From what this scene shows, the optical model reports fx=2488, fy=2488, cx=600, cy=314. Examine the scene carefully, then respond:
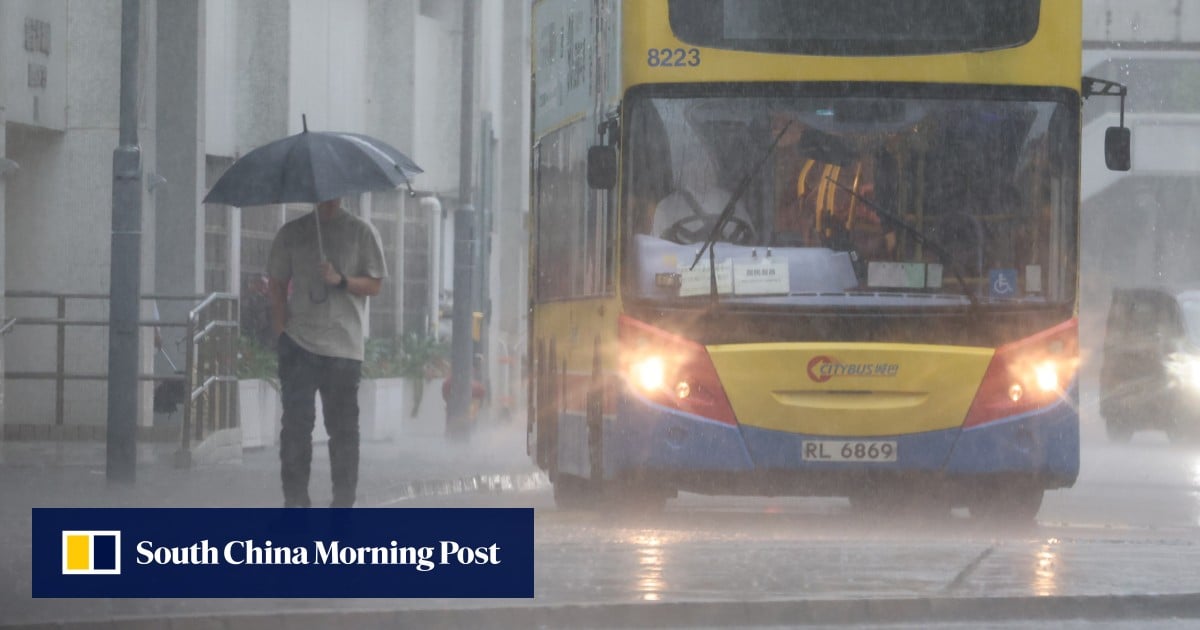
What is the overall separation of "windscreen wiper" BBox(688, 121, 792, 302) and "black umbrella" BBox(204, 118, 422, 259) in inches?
70.2

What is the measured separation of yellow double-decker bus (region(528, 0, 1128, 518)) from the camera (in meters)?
14.0

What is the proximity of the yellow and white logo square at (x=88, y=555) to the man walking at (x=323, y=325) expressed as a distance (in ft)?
5.51

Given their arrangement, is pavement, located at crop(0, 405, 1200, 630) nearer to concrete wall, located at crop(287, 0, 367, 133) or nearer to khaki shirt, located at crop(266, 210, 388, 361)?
A: khaki shirt, located at crop(266, 210, 388, 361)

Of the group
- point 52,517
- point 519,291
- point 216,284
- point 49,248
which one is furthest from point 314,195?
point 519,291

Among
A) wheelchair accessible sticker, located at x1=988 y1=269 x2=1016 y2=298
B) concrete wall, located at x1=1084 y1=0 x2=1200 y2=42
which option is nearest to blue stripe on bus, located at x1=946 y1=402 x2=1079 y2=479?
wheelchair accessible sticker, located at x1=988 y1=269 x2=1016 y2=298

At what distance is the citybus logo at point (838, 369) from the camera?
14.0 meters

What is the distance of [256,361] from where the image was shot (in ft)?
84.0

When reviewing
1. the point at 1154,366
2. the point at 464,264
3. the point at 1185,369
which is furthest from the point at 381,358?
the point at 1185,369

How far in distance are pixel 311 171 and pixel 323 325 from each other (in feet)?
2.60

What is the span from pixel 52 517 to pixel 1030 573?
5425mm

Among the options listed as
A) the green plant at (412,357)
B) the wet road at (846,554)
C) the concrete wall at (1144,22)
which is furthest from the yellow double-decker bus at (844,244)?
the concrete wall at (1144,22)

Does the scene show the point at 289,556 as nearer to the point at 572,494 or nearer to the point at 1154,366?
the point at 572,494

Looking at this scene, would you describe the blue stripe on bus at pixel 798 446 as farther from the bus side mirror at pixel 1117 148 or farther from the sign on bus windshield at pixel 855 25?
the sign on bus windshield at pixel 855 25

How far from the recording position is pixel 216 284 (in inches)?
1077
